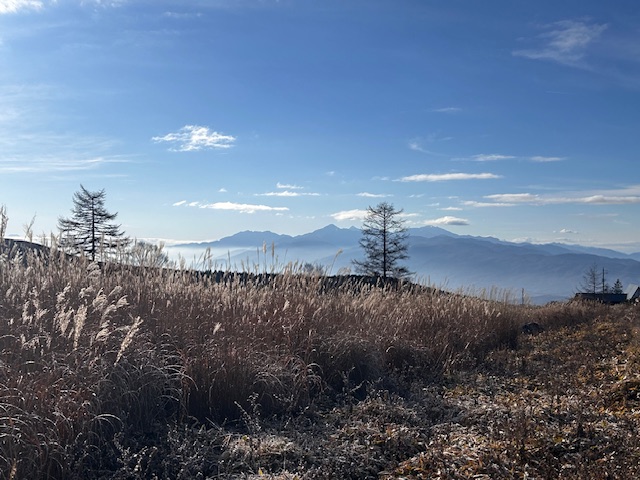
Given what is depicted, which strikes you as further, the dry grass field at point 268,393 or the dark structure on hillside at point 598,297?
the dark structure on hillside at point 598,297

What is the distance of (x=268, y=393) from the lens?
→ 207 inches

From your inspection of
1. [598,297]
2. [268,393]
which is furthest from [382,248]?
[268,393]

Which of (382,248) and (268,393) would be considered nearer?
(268,393)

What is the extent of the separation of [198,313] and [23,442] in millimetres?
2943

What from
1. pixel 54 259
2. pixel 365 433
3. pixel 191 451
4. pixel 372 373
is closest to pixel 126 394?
pixel 191 451

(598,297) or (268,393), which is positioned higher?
(598,297)

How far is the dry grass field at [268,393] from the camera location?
3867mm

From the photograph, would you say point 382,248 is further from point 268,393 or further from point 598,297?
point 268,393

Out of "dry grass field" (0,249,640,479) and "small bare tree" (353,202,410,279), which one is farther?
"small bare tree" (353,202,410,279)

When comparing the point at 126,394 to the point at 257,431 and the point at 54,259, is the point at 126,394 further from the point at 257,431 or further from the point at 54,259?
the point at 54,259

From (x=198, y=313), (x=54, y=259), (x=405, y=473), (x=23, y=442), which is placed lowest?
(x=405, y=473)

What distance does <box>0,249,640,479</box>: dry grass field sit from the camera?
3.87 metres

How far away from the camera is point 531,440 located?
4223 mm

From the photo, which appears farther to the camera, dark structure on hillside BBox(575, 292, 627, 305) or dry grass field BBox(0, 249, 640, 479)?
dark structure on hillside BBox(575, 292, 627, 305)
